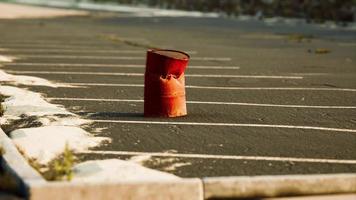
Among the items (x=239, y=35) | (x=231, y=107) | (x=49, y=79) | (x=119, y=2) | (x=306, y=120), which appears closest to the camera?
(x=306, y=120)

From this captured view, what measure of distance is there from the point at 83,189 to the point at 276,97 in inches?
224

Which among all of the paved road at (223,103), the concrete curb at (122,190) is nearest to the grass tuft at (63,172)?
the concrete curb at (122,190)

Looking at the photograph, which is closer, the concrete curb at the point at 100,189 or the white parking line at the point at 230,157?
the concrete curb at the point at 100,189

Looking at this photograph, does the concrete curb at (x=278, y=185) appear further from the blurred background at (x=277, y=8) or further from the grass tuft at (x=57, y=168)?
the blurred background at (x=277, y=8)

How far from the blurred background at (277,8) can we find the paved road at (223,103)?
16.6 metres

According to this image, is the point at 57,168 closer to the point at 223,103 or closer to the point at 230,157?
the point at 230,157

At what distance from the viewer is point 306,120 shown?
8445 mm

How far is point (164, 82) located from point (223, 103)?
182cm

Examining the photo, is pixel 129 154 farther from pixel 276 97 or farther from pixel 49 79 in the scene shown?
pixel 49 79

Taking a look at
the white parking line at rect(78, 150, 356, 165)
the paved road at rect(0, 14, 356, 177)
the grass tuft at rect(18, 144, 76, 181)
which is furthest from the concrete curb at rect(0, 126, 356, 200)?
the white parking line at rect(78, 150, 356, 165)

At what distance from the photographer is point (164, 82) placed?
26.2ft

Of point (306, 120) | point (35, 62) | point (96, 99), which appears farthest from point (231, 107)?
point (35, 62)

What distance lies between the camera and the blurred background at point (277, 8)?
118 ft

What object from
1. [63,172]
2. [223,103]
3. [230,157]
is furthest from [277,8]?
[63,172]
